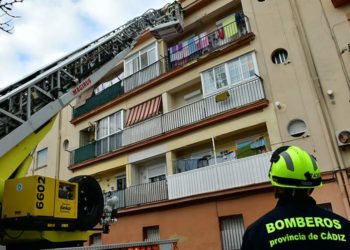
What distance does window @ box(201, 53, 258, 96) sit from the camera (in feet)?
49.4

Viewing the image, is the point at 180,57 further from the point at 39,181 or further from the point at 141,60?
the point at 39,181

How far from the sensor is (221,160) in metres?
15.2

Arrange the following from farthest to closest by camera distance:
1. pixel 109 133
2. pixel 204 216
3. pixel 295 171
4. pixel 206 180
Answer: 1. pixel 109 133
2. pixel 206 180
3. pixel 204 216
4. pixel 295 171

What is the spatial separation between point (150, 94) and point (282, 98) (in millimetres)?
7696

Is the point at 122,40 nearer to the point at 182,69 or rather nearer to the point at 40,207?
the point at 182,69

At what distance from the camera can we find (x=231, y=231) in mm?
13703

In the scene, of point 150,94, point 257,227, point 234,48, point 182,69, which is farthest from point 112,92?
point 257,227

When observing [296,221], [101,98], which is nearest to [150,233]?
[101,98]

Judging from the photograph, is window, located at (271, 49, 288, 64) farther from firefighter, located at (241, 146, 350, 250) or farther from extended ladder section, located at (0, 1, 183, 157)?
firefighter, located at (241, 146, 350, 250)

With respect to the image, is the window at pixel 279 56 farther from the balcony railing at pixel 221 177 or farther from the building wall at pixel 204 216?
the building wall at pixel 204 216

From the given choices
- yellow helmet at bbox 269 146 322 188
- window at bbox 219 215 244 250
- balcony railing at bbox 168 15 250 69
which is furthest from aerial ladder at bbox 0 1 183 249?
balcony railing at bbox 168 15 250 69

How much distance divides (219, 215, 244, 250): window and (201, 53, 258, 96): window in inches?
227

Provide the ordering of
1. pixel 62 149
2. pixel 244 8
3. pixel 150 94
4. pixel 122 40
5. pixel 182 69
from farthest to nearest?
pixel 62 149, pixel 150 94, pixel 182 69, pixel 244 8, pixel 122 40

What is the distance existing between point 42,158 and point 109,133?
7279 millimetres
